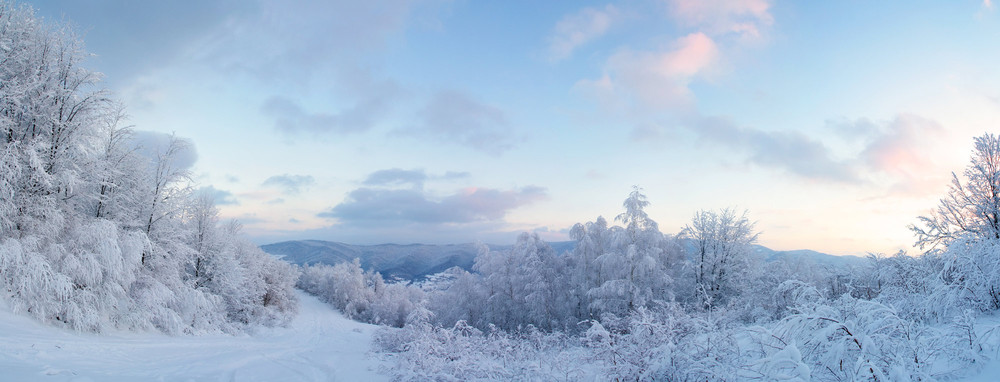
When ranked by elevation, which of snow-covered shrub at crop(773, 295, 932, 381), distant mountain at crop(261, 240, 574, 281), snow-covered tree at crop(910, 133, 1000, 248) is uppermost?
snow-covered tree at crop(910, 133, 1000, 248)

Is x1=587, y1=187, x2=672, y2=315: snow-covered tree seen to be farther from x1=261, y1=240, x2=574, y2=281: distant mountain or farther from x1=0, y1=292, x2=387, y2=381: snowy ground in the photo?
x1=261, y1=240, x2=574, y2=281: distant mountain

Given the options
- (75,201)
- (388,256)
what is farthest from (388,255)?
(75,201)

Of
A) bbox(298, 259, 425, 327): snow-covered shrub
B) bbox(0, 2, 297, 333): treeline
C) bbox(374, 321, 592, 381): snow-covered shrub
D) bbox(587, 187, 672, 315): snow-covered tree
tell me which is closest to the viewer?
bbox(374, 321, 592, 381): snow-covered shrub

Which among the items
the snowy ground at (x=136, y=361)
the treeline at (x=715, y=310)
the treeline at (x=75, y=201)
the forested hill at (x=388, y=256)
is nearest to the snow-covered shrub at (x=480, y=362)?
the treeline at (x=715, y=310)

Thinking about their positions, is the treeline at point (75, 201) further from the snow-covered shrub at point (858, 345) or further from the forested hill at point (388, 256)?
the forested hill at point (388, 256)

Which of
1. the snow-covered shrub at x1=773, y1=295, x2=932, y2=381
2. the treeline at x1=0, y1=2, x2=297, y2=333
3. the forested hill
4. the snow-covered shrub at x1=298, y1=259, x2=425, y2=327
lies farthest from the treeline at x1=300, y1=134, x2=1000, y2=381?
the forested hill

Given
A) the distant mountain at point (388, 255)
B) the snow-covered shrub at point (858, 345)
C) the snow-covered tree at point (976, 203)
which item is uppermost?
the snow-covered tree at point (976, 203)

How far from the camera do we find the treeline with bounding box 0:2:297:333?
11.4 m

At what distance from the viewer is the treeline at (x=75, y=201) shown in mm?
11430

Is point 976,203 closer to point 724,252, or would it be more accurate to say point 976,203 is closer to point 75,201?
point 724,252

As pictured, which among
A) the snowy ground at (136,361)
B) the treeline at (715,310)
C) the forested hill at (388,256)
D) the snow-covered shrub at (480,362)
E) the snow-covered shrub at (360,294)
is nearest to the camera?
the treeline at (715,310)

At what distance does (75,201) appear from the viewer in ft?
46.1

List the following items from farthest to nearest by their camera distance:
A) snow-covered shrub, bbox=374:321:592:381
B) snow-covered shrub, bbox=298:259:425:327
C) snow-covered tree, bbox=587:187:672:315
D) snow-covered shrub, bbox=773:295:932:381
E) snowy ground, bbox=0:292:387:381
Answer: snow-covered shrub, bbox=298:259:425:327 < snow-covered tree, bbox=587:187:672:315 < snow-covered shrub, bbox=374:321:592:381 < snowy ground, bbox=0:292:387:381 < snow-covered shrub, bbox=773:295:932:381

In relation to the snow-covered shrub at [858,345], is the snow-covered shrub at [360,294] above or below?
below
